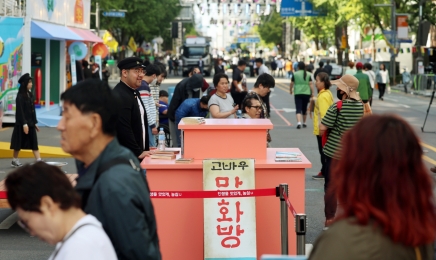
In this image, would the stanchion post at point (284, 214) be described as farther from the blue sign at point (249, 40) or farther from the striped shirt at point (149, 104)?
the blue sign at point (249, 40)

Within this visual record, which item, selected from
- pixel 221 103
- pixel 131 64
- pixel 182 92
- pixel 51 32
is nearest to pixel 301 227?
pixel 131 64

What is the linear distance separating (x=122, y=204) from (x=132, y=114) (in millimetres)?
4364

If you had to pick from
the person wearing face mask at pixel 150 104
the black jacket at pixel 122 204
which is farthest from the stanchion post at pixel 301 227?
the person wearing face mask at pixel 150 104

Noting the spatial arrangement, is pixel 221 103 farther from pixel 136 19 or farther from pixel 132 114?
pixel 136 19

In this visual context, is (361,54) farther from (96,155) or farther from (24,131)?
(96,155)

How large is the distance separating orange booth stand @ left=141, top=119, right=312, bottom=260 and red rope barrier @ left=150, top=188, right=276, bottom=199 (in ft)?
0.49

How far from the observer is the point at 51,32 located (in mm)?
25750

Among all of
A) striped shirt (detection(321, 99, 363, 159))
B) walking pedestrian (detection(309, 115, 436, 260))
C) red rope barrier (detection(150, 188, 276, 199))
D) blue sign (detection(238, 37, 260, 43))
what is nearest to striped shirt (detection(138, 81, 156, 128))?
striped shirt (detection(321, 99, 363, 159))

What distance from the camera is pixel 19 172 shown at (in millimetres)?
3025

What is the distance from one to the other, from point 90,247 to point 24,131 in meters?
12.1

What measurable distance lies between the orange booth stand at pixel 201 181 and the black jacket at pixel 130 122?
0.19 meters

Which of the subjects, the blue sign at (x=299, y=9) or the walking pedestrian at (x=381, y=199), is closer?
the walking pedestrian at (x=381, y=199)

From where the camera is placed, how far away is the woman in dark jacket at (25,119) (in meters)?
14.6

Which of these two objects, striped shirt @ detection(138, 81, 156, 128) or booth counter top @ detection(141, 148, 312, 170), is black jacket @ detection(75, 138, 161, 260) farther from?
striped shirt @ detection(138, 81, 156, 128)
